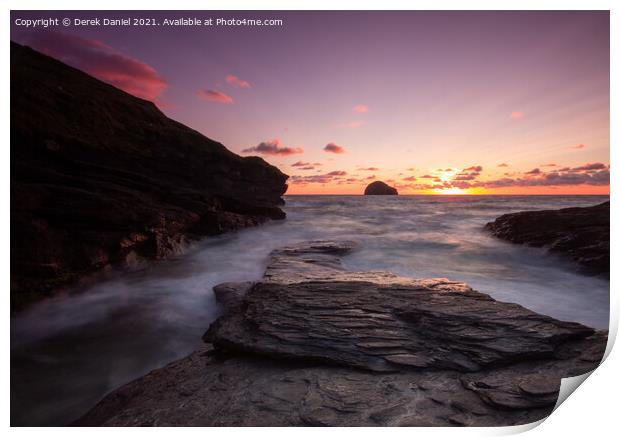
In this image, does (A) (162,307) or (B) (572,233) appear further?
(B) (572,233)

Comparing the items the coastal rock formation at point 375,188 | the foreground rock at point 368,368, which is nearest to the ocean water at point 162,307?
the foreground rock at point 368,368

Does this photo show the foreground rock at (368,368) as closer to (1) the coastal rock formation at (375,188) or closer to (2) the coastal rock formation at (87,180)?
(2) the coastal rock formation at (87,180)

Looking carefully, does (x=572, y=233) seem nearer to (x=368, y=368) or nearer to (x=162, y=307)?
(x=368, y=368)

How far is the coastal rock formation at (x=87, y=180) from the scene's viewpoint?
4394 mm

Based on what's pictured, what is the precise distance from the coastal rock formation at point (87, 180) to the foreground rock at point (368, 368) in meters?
2.89

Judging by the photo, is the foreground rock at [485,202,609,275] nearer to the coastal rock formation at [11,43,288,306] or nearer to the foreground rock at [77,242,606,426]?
the foreground rock at [77,242,606,426]

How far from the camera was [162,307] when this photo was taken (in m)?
4.56

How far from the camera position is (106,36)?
3531mm

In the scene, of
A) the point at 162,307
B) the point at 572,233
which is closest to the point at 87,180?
the point at 162,307

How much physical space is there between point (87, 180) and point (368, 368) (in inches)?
246

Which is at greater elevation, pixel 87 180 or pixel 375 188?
pixel 375 188

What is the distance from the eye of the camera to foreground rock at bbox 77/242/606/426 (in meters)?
2.40

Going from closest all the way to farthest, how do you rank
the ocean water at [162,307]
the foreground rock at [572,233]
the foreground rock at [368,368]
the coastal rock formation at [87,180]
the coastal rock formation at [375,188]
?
the foreground rock at [368,368]
the ocean water at [162,307]
the coastal rock formation at [87,180]
the foreground rock at [572,233]
the coastal rock formation at [375,188]
